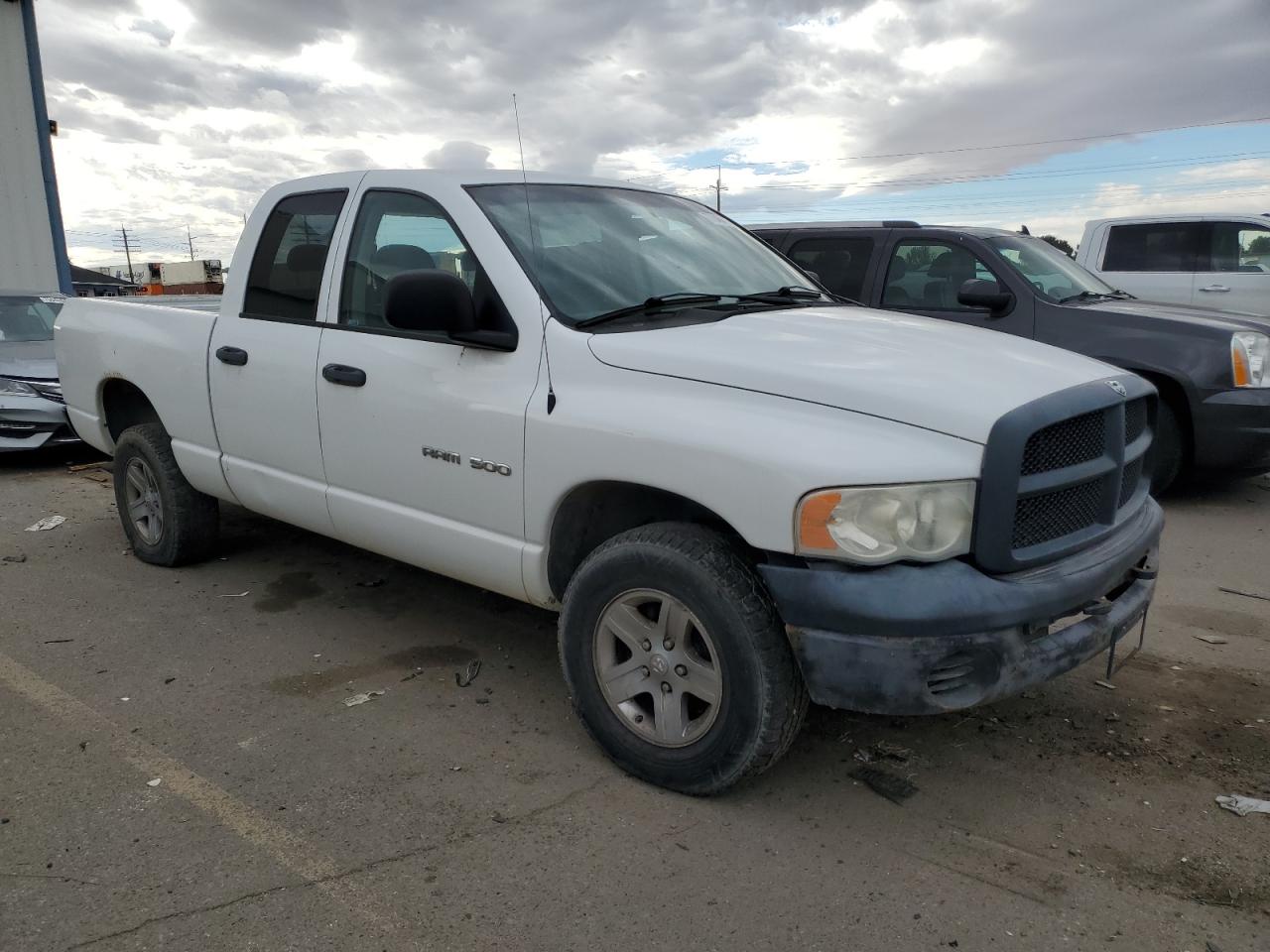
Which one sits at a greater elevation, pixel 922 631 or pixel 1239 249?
pixel 1239 249

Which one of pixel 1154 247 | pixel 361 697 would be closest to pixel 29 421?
pixel 361 697

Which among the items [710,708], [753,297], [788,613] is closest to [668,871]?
[710,708]

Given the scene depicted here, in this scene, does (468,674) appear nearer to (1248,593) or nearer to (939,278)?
(1248,593)

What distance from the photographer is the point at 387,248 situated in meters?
3.86

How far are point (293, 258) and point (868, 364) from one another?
2643mm

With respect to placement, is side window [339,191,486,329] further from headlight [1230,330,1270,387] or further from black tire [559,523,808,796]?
headlight [1230,330,1270,387]

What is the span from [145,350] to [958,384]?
3991 mm

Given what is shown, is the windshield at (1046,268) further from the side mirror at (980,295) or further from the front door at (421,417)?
the front door at (421,417)

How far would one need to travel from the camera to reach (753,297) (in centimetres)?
370

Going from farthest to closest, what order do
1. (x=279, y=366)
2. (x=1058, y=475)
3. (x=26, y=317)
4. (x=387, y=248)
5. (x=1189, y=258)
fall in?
(x=1189, y=258) < (x=26, y=317) < (x=279, y=366) < (x=387, y=248) < (x=1058, y=475)

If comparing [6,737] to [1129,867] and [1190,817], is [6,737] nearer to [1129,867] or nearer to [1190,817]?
[1129,867]

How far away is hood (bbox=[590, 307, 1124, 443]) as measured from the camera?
8.61ft

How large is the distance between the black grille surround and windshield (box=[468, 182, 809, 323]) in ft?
4.43

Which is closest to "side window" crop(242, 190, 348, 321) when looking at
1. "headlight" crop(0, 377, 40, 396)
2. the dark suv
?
the dark suv
